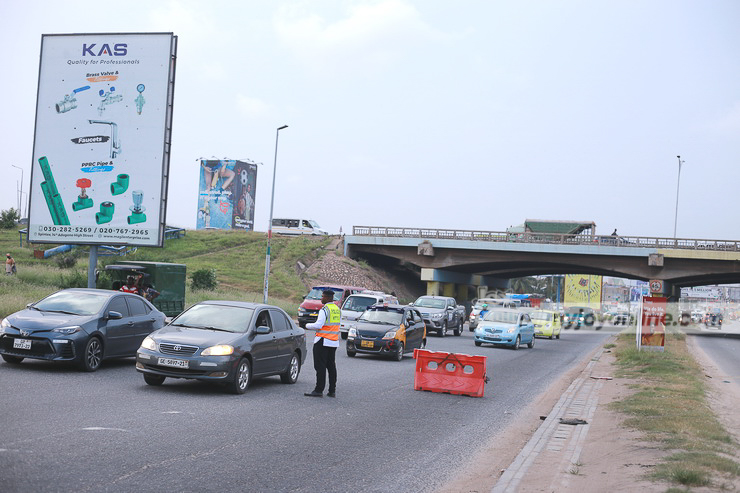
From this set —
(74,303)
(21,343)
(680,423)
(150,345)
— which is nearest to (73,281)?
(74,303)

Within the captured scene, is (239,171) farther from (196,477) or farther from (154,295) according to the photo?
(196,477)

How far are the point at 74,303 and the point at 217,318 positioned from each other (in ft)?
10.7

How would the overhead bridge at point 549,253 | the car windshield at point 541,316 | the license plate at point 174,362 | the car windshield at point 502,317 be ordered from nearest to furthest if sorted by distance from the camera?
1. the license plate at point 174,362
2. the car windshield at point 502,317
3. the car windshield at point 541,316
4. the overhead bridge at point 549,253

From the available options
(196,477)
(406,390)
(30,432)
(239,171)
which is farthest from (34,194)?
(239,171)

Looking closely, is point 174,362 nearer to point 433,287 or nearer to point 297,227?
point 433,287

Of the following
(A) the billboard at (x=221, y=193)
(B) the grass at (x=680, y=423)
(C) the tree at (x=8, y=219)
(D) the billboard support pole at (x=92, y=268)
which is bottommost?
(B) the grass at (x=680, y=423)

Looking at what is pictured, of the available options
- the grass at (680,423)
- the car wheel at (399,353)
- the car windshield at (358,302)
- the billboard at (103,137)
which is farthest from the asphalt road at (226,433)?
the car windshield at (358,302)

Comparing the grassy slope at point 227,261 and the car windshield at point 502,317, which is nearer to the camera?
the car windshield at point 502,317

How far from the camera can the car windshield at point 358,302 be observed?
29844 mm

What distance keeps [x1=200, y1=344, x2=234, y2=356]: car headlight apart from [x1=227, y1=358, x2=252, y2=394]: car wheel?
31 cm

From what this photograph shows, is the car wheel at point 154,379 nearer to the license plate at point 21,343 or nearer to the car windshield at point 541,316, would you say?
the license plate at point 21,343

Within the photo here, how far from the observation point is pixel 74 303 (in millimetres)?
14914

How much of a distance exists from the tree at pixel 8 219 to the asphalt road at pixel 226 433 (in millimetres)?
69762

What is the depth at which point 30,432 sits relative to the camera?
8328 millimetres
